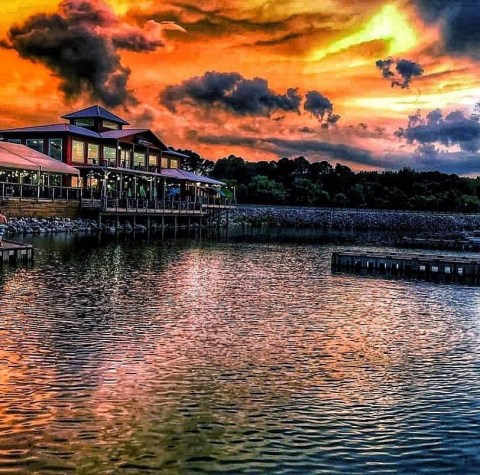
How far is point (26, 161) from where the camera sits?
174 ft

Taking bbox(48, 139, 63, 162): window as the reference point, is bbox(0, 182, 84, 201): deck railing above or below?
below

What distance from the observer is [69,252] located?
36.9m

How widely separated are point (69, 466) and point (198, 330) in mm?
8467

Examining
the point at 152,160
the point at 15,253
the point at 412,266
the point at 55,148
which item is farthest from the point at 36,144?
the point at 412,266

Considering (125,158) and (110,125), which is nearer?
(125,158)

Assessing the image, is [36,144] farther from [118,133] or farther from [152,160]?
[152,160]

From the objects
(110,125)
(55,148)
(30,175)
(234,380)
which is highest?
(110,125)

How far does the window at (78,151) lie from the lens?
67.3 m

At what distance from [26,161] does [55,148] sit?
46.5 ft

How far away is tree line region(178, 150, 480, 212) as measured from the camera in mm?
122875

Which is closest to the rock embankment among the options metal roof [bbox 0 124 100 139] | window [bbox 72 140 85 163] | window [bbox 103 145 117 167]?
window [bbox 103 145 117 167]

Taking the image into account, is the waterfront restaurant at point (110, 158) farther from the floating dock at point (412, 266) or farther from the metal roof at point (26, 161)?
the floating dock at point (412, 266)

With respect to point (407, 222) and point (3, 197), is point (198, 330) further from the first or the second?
point (407, 222)

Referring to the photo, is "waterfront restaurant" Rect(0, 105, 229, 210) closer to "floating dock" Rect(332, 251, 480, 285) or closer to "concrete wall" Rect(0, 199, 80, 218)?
"concrete wall" Rect(0, 199, 80, 218)
